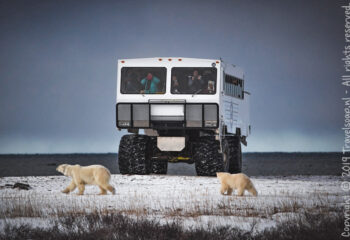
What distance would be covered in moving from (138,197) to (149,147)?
7136 millimetres

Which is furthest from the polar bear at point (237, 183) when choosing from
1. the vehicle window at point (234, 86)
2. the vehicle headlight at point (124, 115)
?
the vehicle window at point (234, 86)

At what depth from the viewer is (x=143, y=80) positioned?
746 inches

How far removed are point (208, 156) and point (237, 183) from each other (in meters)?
5.78

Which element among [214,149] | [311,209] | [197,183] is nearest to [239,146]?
[214,149]

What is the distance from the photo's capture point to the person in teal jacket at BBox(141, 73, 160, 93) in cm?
1881

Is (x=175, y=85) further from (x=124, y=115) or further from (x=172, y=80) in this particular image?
(x=124, y=115)

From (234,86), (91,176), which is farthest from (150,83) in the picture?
(91,176)

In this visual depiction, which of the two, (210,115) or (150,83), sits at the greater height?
(150,83)

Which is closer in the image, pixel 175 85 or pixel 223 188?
pixel 223 188

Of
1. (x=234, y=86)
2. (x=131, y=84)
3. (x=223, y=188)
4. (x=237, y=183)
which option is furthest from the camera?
(x=234, y=86)

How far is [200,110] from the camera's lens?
1831 centimetres

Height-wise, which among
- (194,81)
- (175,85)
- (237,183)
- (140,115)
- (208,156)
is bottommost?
(237,183)

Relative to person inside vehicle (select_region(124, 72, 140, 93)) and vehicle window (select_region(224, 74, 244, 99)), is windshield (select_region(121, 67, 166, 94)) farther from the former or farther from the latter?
vehicle window (select_region(224, 74, 244, 99))

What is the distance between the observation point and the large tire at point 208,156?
61.0 ft
